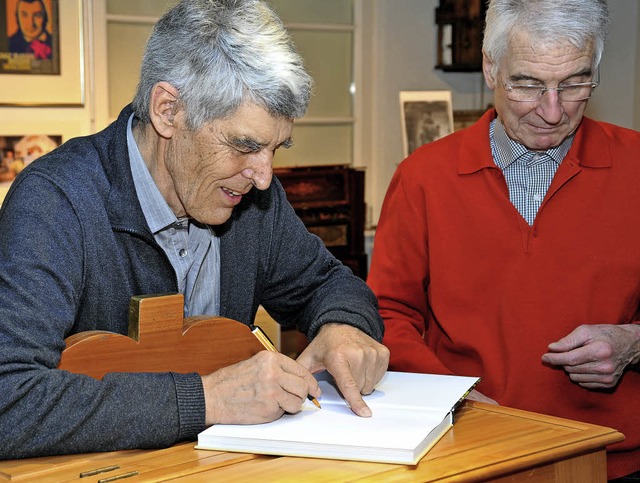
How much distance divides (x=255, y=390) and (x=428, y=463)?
0.34 metres

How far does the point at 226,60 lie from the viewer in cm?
192

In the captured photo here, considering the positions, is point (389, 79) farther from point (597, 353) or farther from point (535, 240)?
point (597, 353)

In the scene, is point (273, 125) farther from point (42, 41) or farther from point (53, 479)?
point (42, 41)

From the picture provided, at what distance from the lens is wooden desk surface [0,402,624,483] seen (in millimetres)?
1548

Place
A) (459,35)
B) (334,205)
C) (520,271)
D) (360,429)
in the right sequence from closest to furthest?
(360,429) < (520,271) < (334,205) < (459,35)

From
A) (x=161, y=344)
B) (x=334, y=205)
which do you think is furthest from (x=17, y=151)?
(x=161, y=344)

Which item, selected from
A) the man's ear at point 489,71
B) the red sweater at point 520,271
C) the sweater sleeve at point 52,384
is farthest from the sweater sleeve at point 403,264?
the sweater sleeve at point 52,384

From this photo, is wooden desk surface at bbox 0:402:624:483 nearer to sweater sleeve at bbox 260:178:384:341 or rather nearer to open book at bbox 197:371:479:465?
open book at bbox 197:371:479:465

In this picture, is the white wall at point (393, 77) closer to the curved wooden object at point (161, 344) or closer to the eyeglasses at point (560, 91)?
the eyeglasses at point (560, 91)

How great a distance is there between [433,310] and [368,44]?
11.5 ft

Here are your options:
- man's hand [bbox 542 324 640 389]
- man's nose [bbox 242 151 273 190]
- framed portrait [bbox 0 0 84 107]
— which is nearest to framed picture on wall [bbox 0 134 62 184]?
framed portrait [bbox 0 0 84 107]

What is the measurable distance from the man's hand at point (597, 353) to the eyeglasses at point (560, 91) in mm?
544

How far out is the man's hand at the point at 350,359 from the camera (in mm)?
1902

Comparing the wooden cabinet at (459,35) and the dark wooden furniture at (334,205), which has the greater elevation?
the wooden cabinet at (459,35)
